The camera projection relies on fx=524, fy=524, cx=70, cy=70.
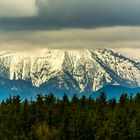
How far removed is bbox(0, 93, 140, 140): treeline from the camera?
485 feet

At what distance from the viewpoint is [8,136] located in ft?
543

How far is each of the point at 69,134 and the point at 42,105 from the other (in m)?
22.3

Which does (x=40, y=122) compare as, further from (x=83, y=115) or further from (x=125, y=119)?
(x=125, y=119)

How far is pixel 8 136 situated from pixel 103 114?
101 ft

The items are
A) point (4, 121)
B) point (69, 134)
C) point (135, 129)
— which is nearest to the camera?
point (135, 129)

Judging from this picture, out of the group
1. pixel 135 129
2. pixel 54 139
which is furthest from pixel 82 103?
pixel 135 129

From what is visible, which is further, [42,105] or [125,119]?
[42,105]

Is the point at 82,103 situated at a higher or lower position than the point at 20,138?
higher

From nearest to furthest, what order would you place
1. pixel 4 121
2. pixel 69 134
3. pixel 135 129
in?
1. pixel 135 129
2. pixel 69 134
3. pixel 4 121

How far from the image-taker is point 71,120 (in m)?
158

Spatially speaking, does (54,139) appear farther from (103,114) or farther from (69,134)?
(103,114)

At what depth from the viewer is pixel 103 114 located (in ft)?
537

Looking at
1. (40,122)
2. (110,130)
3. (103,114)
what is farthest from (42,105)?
(110,130)

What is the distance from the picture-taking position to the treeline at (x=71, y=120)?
485ft
